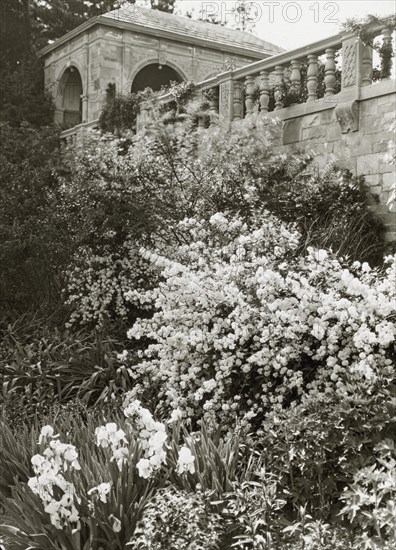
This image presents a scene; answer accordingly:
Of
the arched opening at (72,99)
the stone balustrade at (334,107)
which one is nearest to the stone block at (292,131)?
the stone balustrade at (334,107)

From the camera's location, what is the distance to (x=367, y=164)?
10836 millimetres

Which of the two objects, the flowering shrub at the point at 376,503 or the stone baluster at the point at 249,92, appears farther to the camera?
the stone baluster at the point at 249,92

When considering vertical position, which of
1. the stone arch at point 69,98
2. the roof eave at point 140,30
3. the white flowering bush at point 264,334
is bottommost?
the white flowering bush at point 264,334

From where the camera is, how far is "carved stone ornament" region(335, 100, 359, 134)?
1088 centimetres

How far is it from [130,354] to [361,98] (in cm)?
565

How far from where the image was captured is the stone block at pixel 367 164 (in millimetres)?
10719

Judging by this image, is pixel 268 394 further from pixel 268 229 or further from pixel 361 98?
pixel 361 98

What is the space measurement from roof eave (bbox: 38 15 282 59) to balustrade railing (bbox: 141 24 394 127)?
285 inches

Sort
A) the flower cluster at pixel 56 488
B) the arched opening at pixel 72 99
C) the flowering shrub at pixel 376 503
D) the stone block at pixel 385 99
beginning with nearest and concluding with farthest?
the flowering shrub at pixel 376 503
the flower cluster at pixel 56 488
the stone block at pixel 385 99
the arched opening at pixel 72 99

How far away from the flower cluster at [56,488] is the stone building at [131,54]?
16.7 m

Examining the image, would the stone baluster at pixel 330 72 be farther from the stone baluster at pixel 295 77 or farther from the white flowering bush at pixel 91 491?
the white flowering bush at pixel 91 491

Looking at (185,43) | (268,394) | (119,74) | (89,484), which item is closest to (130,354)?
(268,394)

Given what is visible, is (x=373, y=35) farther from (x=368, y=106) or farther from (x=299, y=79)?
(x=299, y=79)

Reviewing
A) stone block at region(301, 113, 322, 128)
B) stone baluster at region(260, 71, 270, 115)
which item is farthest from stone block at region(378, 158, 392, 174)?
stone baluster at region(260, 71, 270, 115)
